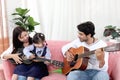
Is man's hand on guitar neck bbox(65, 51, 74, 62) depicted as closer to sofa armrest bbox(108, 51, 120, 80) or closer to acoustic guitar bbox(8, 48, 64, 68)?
acoustic guitar bbox(8, 48, 64, 68)

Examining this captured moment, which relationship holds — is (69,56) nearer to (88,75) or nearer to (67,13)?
(88,75)

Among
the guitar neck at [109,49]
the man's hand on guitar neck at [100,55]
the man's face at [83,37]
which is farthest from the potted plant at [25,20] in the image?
the man's hand on guitar neck at [100,55]

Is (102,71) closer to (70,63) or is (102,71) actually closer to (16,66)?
(70,63)

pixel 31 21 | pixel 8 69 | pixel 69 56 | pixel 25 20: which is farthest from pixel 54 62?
pixel 25 20

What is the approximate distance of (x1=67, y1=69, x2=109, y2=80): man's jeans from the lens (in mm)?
2441

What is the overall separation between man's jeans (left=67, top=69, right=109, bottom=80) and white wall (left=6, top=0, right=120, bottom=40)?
156 centimetres

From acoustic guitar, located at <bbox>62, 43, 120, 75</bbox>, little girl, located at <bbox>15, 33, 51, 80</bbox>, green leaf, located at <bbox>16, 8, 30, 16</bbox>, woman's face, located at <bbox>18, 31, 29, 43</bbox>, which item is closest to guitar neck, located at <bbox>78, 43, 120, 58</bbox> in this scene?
acoustic guitar, located at <bbox>62, 43, 120, 75</bbox>

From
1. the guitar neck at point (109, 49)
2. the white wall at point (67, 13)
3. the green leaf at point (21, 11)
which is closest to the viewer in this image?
the guitar neck at point (109, 49)

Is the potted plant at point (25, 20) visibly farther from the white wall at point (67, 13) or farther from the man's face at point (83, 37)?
the man's face at point (83, 37)

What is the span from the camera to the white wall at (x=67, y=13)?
3.96 meters

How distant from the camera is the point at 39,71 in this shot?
2652 mm

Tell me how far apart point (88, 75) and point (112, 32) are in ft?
4.26

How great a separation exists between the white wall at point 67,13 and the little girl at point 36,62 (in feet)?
4.16

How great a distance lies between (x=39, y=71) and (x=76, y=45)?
1.69 ft
